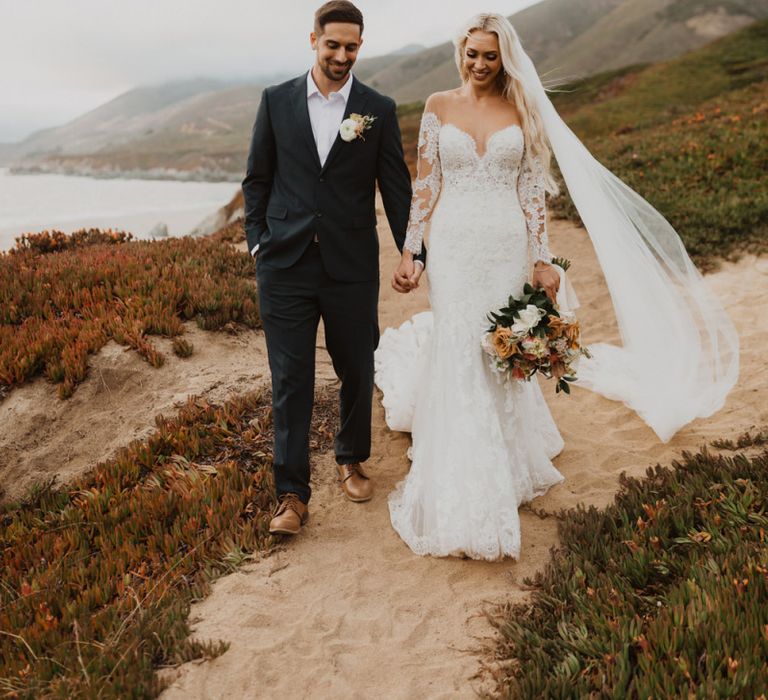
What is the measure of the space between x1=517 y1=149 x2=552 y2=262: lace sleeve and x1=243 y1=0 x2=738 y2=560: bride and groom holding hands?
10mm

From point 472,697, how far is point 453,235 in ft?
9.34

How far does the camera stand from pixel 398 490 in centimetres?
501

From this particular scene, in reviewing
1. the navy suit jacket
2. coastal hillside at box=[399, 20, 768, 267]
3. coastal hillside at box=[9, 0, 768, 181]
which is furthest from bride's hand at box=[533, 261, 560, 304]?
coastal hillside at box=[9, 0, 768, 181]

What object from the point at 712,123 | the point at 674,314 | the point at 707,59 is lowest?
the point at 674,314

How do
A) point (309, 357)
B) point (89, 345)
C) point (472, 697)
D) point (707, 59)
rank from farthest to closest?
point (707, 59) → point (89, 345) → point (309, 357) → point (472, 697)

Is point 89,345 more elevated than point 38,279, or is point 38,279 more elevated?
point 38,279

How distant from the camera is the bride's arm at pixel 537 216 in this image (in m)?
4.54

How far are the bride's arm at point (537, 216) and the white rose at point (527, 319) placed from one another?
424 millimetres

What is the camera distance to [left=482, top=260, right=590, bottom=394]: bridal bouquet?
4164mm

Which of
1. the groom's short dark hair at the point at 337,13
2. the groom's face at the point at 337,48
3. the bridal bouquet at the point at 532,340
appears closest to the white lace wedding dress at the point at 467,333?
the bridal bouquet at the point at 532,340

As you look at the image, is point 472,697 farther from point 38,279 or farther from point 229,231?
point 229,231

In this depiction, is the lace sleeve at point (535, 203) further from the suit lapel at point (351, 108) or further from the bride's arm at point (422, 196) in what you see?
the suit lapel at point (351, 108)

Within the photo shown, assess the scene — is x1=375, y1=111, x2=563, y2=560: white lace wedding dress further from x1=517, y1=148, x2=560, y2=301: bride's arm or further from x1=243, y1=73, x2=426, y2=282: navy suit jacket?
x1=243, y1=73, x2=426, y2=282: navy suit jacket

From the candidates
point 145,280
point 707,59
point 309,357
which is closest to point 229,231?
point 145,280
